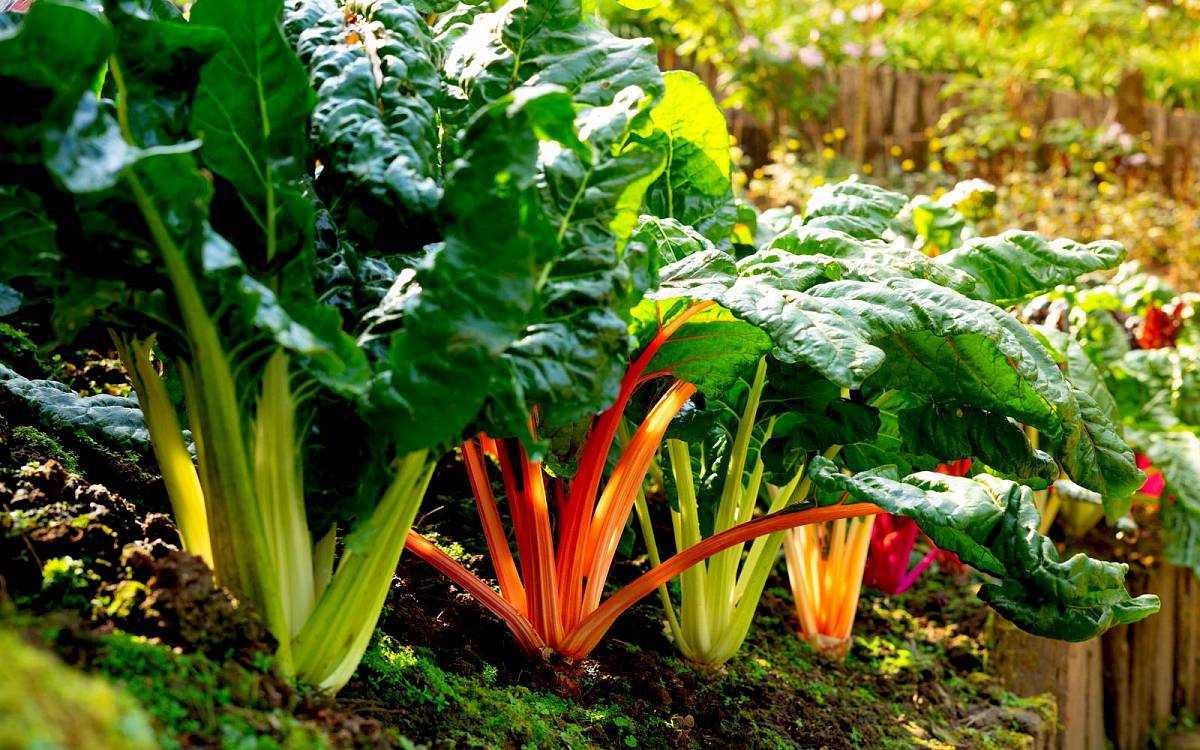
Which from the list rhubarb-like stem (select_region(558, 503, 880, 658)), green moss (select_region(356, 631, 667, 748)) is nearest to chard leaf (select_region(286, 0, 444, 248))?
green moss (select_region(356, 631, 667, 748))

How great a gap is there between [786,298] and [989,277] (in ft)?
3.11

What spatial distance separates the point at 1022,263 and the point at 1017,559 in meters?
1.00

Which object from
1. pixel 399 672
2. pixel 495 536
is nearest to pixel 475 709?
pixel 399 672

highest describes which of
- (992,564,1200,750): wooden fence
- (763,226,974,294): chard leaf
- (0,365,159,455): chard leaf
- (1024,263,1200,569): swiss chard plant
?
(763,226,974,294): chard leaf

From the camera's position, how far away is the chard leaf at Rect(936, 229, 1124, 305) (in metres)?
2.41

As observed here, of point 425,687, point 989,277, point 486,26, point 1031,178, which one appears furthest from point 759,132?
point 425,687

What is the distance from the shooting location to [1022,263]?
243 cm

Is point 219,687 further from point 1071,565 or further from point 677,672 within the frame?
point 1071,565

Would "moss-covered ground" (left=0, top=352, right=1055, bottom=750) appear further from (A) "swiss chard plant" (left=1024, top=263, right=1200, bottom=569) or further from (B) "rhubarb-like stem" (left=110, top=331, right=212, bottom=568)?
(A) "swiss chard plant" (left=1024, top=263, right=1200, bottom=569)

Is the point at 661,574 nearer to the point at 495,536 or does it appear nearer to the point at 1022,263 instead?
the point at 495,536

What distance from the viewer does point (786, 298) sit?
1.74m

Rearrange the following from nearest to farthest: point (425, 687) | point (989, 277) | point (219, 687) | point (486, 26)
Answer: point (219, 687)
point (425, 687)
point (486, 26)
point (989, 277)

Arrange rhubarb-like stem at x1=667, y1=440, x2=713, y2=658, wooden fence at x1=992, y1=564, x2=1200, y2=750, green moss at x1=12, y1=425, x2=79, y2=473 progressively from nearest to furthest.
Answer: green moss at x1=12, y1=425, x2=79, y2=473 → rhubarb-like stem at x1=667, y1=440, x2=713, y2=658 → wooden fence at x1=992, y1=564, x2=1200, y2=750

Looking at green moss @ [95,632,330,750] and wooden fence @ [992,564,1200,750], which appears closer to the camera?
green moss @ [95,632,330,750]
